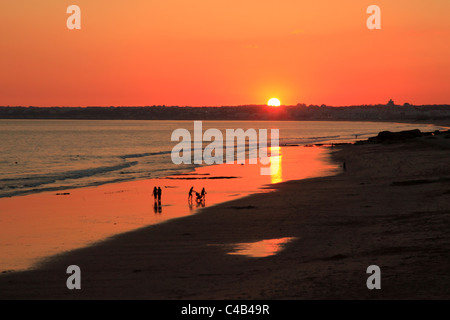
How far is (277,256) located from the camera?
47.4 ft

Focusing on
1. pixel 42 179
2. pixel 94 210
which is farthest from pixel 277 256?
pixel 42 179

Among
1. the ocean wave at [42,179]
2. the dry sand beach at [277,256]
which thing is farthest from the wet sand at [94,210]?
the ocean wave at [42,179]

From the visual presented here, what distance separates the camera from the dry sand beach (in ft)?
36.0

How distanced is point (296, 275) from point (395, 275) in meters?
2.03

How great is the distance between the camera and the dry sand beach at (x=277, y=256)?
10977 mm

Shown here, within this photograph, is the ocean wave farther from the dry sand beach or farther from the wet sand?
the dry sand beach

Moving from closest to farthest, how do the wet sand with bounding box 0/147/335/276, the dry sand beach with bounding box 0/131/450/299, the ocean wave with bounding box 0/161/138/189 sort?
the dry sand beach with bounding box 0/131/450/299, the wet sand with bounding box 0/147/335/276, the ocean wave with bounding box 0/161/138/189

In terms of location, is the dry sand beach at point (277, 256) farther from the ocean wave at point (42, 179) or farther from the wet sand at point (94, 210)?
the ocean wave at point (42, 179)

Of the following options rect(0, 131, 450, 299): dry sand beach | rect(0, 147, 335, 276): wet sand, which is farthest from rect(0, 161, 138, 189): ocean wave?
rect(0, 131, 450, 299): dry sand beach

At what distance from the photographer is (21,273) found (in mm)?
13789
